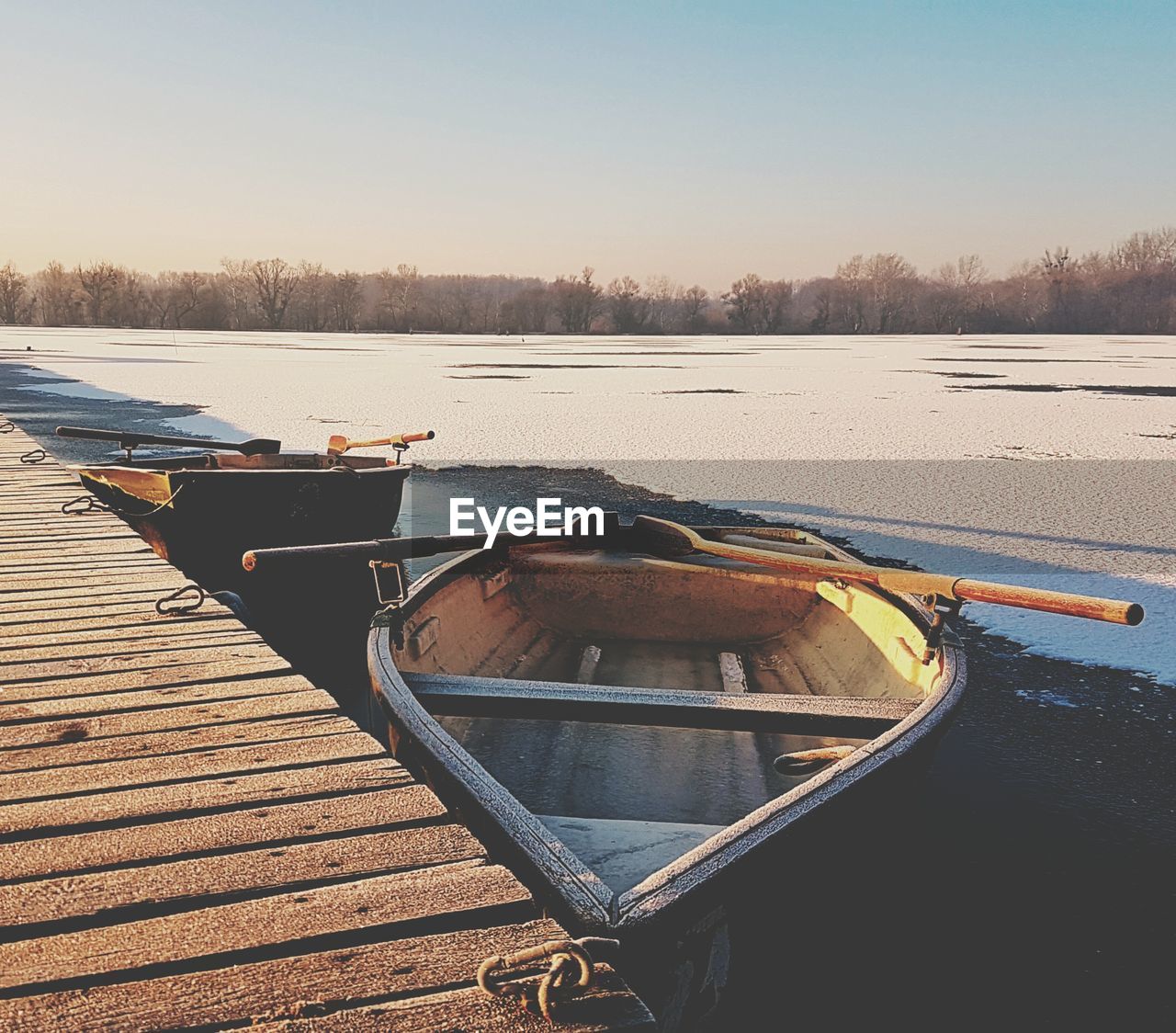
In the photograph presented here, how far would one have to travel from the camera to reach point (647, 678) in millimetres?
4535

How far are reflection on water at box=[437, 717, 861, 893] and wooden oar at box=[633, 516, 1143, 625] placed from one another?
67 centimetres

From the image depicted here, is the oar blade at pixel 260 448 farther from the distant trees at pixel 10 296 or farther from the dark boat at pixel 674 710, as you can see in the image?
the distant trees at pixel 10 296

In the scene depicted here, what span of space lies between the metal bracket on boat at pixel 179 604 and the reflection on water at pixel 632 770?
1395mm

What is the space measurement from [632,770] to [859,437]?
11.1m

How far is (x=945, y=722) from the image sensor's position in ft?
9.41

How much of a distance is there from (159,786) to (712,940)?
56.2 inches

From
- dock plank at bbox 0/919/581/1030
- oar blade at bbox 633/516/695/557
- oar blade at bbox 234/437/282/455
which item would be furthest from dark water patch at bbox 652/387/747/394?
dock plank at bbox 0/919/581/1030

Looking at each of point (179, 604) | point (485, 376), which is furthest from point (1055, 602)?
point (485, 376)

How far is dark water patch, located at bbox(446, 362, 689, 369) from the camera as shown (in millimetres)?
29766

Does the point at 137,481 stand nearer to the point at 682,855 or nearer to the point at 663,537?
the point at 663,537

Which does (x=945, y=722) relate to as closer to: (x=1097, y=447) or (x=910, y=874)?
(x=910, y=874)

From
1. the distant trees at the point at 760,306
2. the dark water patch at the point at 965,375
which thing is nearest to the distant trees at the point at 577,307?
the distant trees at the point at 760,306

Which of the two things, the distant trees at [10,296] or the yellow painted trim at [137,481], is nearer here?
the yellow painted trim at [137,481]

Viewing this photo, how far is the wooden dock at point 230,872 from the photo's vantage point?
5.38 feet
